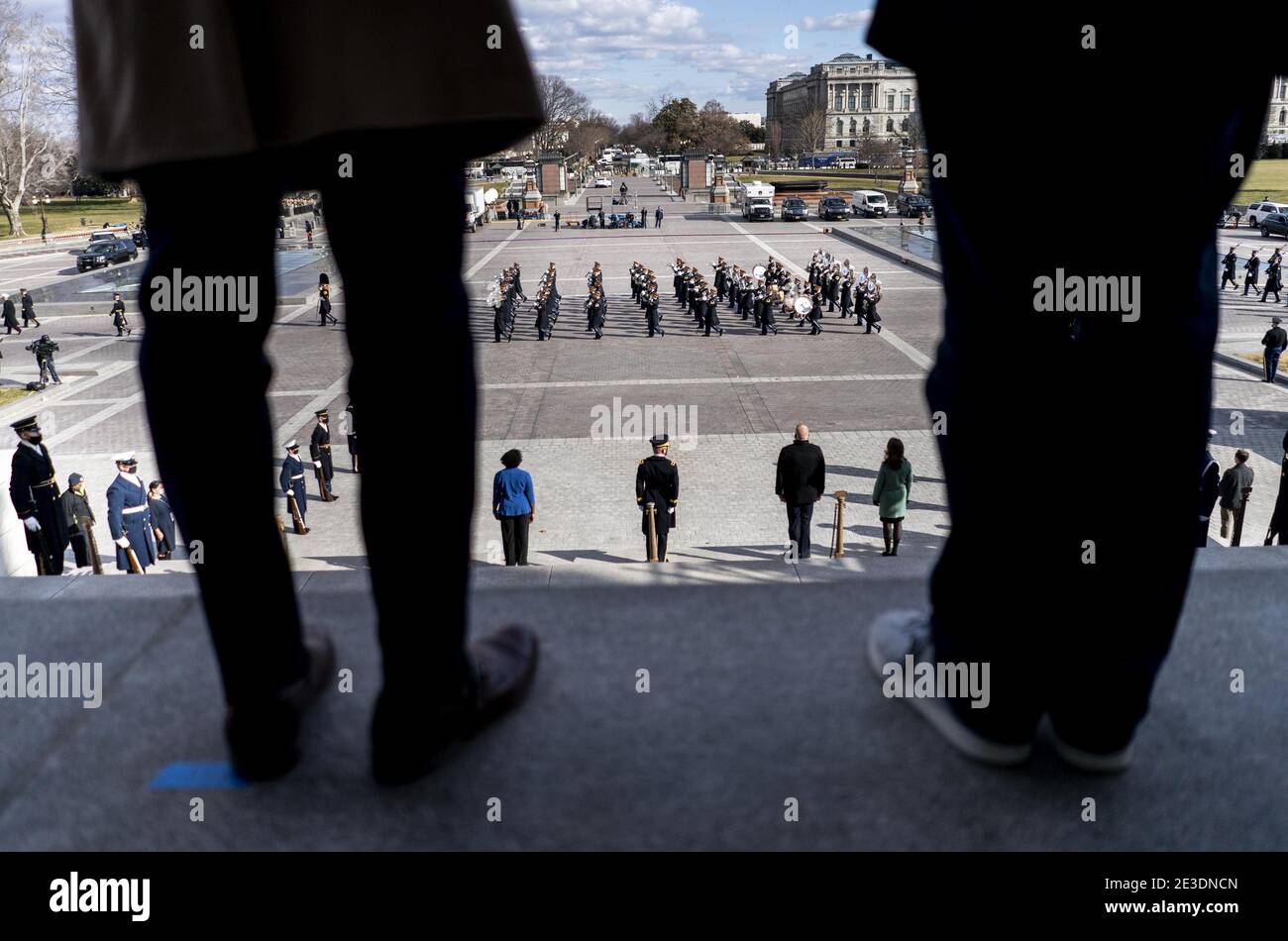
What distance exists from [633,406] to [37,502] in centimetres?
1067

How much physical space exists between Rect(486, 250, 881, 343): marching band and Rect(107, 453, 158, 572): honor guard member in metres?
15.9

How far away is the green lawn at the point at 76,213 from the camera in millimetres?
68438

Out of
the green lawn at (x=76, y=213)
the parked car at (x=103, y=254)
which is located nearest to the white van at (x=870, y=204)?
the parked car at (x=103, y=254)

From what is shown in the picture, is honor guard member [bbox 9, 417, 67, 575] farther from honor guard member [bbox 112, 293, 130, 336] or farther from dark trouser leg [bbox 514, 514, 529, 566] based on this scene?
honor guard member [bbox 112, 293, 130, 336]

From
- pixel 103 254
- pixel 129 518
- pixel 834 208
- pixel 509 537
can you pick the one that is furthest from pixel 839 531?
pixel 834 208

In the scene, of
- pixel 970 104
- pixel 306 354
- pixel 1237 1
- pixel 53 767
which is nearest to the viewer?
pixel 1237 1

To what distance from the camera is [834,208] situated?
56969mm

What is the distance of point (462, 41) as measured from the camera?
1.37 metres

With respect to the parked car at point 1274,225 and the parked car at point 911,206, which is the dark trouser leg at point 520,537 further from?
the parked car at point 911,206

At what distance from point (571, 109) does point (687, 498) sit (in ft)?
365

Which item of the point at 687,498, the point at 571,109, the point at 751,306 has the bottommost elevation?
the point at 687,498

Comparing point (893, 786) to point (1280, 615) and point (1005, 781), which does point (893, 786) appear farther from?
point (1280, 615)
